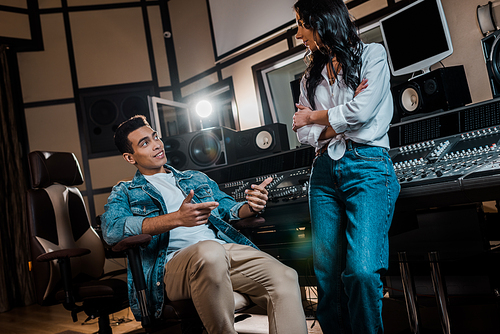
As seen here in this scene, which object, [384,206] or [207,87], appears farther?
[207,87]

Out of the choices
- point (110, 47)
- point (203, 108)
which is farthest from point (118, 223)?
point (110, 47)

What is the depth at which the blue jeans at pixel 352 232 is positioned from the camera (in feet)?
4.06

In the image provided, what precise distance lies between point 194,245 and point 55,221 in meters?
1.11

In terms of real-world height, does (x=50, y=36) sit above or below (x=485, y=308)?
above

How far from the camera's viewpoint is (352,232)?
4.22 feet

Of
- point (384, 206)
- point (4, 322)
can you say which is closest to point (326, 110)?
point (384, 206)

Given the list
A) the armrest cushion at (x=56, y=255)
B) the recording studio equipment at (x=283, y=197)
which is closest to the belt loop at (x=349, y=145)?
the recording studio equipment at (x=283, y=197)

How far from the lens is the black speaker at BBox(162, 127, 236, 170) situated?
310cm

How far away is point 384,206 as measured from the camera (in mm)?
1299

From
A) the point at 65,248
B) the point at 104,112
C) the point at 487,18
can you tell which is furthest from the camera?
the point at 104,112

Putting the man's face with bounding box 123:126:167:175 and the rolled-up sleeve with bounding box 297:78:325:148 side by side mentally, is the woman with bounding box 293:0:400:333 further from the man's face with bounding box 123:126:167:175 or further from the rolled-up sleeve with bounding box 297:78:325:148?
the man's face with bounding box 123:126:167:175

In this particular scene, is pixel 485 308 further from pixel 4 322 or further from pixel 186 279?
pixel 4 322

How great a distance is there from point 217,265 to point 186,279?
14 centimetres

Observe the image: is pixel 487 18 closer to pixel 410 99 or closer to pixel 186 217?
pixel 410 99
